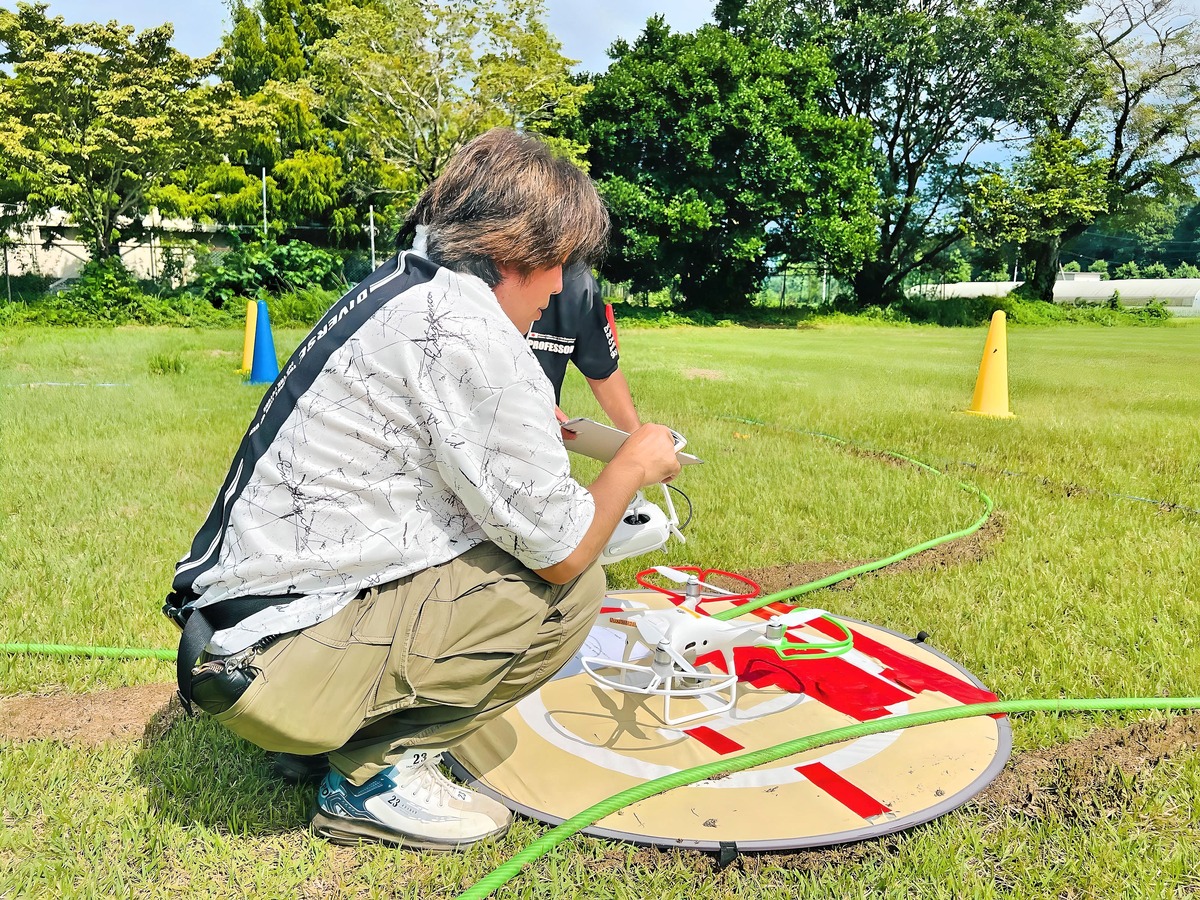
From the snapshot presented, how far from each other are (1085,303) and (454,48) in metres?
26.3

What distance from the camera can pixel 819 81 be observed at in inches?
1063

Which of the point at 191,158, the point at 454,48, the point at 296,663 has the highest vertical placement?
the point at 454,48

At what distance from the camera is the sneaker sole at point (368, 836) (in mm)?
2070

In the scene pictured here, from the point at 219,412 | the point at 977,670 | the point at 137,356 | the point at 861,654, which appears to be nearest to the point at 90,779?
the point at 861,654

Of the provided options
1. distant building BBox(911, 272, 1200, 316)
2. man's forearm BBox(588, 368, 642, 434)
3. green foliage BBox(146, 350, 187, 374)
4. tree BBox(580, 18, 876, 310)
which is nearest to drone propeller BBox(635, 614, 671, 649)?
man's forearm BBox(588, 368, 642, 434)

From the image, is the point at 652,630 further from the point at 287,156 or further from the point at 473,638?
the point at 287,156

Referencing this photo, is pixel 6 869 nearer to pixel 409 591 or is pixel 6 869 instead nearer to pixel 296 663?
pixel 296 663

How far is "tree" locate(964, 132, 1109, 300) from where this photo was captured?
3039cm

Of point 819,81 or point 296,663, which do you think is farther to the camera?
point 819,81

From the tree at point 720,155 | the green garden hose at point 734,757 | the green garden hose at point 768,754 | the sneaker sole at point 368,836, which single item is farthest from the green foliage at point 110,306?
the green garden hose at point 768,754

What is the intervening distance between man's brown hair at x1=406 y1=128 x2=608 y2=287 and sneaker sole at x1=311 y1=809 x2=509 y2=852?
4.24ft

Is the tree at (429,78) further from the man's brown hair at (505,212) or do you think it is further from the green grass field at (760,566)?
the man's brown hair at (505,212)

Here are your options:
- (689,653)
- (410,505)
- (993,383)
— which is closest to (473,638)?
(410,505)

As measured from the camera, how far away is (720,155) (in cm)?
2647
